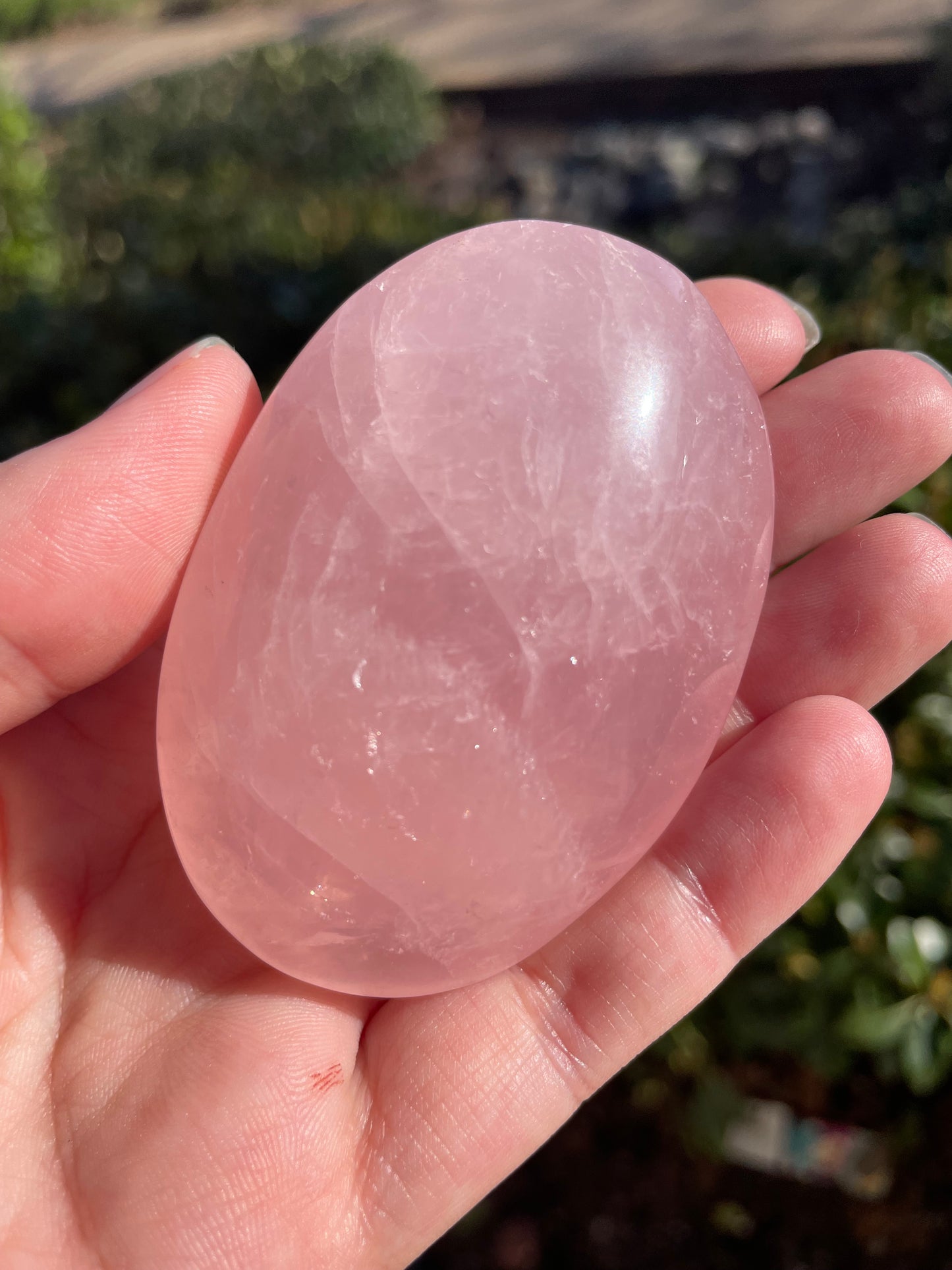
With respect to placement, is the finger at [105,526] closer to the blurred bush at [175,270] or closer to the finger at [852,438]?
the finger at [852,438]

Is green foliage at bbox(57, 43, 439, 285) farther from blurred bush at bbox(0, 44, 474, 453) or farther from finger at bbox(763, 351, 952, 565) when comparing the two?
finger at bbox(763, 351, 952, 565)

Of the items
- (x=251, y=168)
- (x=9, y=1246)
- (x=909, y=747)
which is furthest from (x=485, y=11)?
(x=9, y=1246)

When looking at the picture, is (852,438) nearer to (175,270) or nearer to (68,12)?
(175,270)

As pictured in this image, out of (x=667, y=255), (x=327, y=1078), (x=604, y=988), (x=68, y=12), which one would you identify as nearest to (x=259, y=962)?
(x=327, y=1078)

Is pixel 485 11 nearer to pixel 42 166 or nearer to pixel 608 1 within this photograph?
pixel 608 1

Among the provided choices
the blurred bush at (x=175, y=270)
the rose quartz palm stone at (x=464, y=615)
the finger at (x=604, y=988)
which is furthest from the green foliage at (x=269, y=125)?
the finger at (x=604, y=988)

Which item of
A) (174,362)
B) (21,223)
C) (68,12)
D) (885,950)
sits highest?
(174,362)
